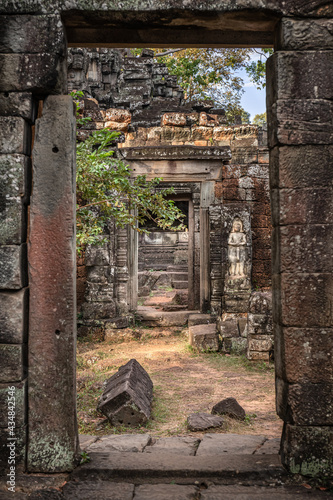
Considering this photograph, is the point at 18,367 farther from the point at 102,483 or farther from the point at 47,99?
the point at 47,99

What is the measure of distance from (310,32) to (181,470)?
3.27 m

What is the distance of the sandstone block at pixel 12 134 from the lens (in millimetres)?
3055

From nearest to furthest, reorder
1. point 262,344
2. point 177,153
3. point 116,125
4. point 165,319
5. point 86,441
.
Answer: point 86,441
point 262,344
point 177,153
point 116,125
point 165,319

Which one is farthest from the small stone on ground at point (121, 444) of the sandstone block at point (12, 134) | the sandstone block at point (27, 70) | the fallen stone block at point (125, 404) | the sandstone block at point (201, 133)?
the sandstone block at point (201, 133)

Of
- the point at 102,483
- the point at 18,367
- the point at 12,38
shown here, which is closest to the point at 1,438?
the point at 18,367

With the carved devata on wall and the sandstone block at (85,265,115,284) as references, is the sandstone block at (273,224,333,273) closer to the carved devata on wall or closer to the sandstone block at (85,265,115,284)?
the carved devata on wall

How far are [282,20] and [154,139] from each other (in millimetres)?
6894

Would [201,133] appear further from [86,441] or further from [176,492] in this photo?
[176,492]

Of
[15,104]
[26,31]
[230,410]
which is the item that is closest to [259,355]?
[230,410]

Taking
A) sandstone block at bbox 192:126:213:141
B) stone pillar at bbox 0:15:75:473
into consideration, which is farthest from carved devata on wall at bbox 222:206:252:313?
stone pillar at bbox 0:15:75:473

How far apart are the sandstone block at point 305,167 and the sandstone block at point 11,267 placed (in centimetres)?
196

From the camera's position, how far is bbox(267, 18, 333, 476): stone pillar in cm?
302

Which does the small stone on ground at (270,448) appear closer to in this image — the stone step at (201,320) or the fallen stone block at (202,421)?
the fallen stone block at (202,421)

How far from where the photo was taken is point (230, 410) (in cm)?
508
